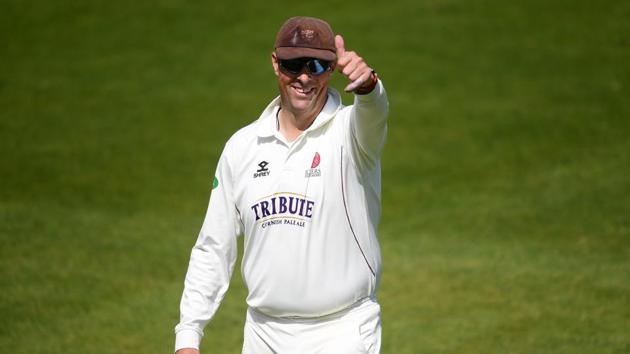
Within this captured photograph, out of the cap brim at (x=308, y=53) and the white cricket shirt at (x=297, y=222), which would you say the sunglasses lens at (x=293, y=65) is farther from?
the white cricket shirt at (x=297, y=222)

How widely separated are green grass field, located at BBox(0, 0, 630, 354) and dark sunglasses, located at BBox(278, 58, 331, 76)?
489cm

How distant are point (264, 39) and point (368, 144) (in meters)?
15.4

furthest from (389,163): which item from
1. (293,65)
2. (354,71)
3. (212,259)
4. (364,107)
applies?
(354,71)

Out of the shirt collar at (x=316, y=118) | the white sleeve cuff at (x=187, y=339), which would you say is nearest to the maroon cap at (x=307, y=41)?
the shirt collar at (x=316, y=118)

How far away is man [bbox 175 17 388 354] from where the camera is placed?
17.6 feet

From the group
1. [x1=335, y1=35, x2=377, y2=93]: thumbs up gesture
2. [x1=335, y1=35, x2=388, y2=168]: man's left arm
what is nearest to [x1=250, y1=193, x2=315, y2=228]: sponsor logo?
[x1=335, y1=35, x2=388, y2=168]: man's left arm

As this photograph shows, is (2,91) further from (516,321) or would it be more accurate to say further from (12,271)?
(516,321)

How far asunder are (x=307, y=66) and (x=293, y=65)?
75 millimetres

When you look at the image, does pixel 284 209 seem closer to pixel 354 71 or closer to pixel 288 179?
pixel 288 179

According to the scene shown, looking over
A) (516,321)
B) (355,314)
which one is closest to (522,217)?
(516,321)

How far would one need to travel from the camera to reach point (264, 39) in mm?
20359

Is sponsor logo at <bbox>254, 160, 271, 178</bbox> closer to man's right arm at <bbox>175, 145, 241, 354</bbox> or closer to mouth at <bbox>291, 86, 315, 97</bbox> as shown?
man's right arm at <bbox>175, 145, 241, 354</bbox>

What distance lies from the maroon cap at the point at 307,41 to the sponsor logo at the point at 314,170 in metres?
0.52

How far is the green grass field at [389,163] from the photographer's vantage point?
10406 millimetres
